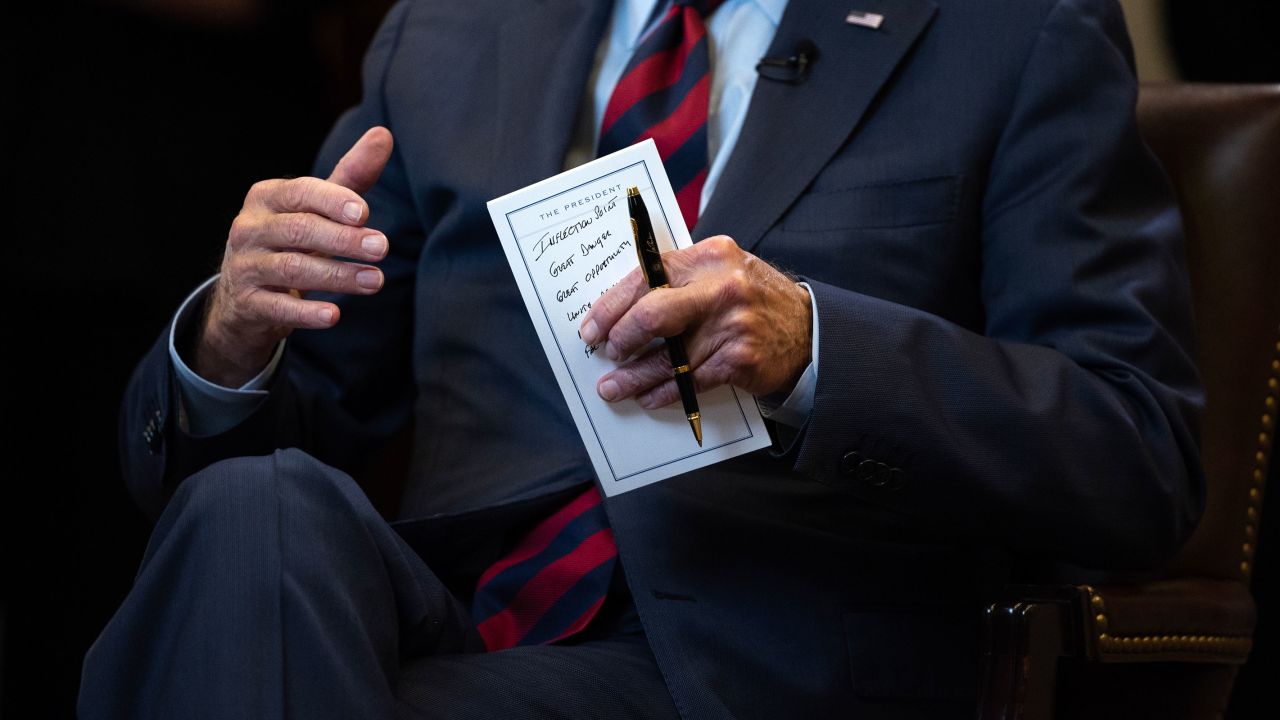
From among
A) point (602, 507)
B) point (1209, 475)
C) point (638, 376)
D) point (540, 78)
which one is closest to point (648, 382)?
point (638, 376)

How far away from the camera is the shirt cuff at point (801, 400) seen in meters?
1.02

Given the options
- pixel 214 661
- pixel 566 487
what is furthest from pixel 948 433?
pixel 214 661

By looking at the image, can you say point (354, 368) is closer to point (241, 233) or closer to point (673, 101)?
point (241, 233)

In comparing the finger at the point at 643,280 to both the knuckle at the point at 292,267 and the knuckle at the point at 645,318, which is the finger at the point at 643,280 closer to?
the knuckle at the point at 645,318

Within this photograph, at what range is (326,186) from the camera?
3.43ft

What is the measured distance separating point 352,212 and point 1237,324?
93cm

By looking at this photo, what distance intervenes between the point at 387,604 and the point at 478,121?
0.61 meters

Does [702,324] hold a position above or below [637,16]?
below

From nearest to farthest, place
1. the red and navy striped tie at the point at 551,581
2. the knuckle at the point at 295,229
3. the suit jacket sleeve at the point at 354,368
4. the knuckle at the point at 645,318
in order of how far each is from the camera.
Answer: the knuckle at the point at 645,318
the knuckle at the point at 295,229
the red and navy striped tie at the point at 551,581
the suit jacket sleeve at the point at 354,368

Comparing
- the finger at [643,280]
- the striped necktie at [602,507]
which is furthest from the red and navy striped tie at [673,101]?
the finger at [643,280]

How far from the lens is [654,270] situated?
96cm

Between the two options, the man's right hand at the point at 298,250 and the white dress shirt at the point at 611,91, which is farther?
the white dress shirt at the point at 611,91

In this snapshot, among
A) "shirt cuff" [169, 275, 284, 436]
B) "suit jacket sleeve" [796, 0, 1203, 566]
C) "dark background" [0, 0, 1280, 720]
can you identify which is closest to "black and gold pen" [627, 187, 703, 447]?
"suit jacket sleeve" [796, 0, 1203, 566]

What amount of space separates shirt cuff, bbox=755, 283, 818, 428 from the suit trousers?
34cm
